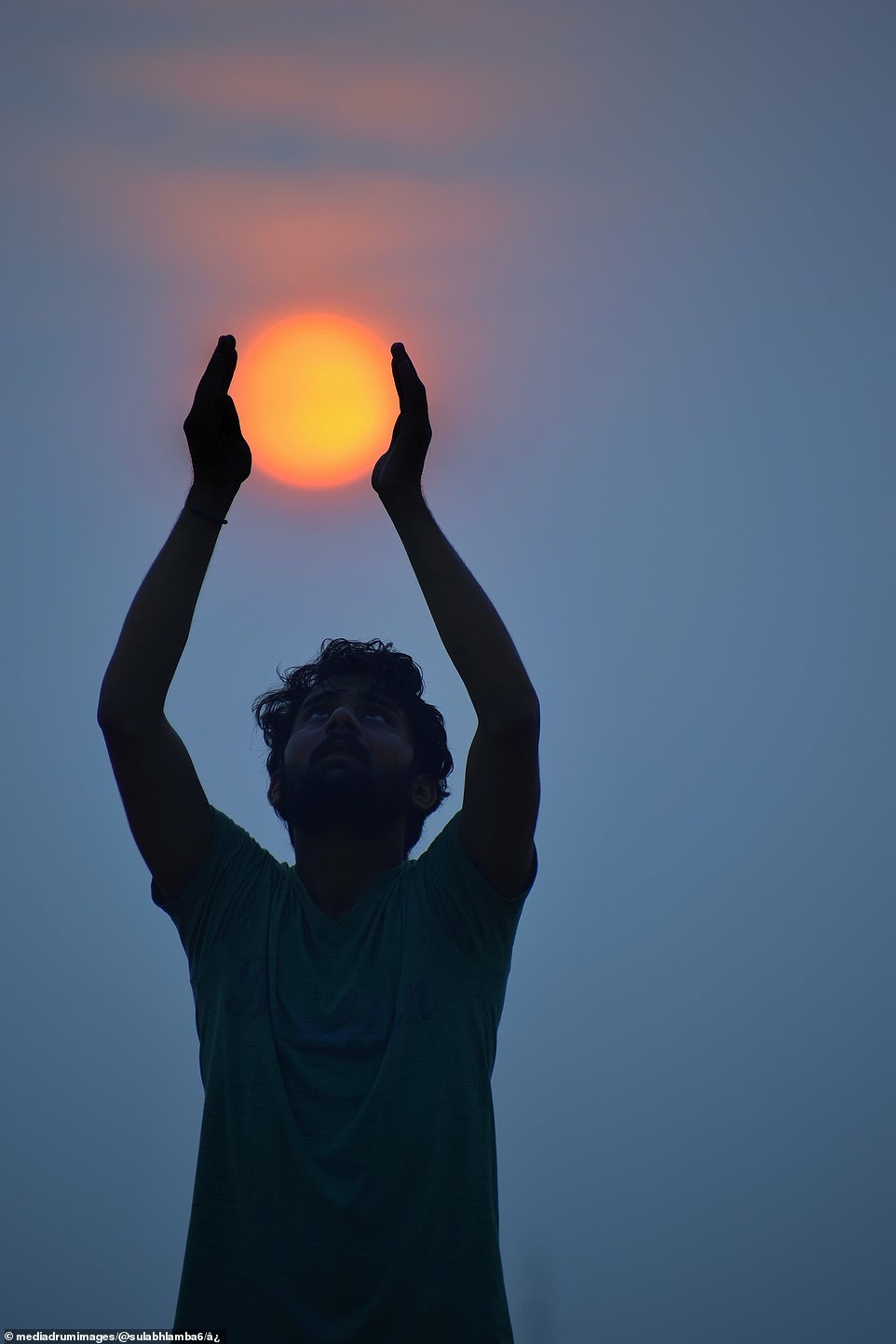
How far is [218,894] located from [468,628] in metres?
1.03

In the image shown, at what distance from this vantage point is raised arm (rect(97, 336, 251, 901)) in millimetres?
2918

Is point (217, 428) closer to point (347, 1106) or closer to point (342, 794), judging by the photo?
point (342, 794)

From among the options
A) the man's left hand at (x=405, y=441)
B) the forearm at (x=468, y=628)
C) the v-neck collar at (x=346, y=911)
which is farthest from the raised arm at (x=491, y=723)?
the v-neck collar at (x=346, y=911)

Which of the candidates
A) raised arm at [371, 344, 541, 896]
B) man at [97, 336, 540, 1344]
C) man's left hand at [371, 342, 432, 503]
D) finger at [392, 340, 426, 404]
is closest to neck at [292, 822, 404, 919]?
man at [97, 336, 540, 1344]

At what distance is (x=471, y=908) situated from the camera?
2.95 m

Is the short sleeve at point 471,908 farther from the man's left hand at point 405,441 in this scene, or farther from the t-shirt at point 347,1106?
the man's left hand at point 405,441

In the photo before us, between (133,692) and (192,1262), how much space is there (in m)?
1.40

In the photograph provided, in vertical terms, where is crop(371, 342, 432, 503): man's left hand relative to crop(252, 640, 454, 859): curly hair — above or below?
above

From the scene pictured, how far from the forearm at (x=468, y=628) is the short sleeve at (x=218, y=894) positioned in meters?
0.82

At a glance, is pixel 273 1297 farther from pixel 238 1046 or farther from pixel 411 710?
pixel 411 710

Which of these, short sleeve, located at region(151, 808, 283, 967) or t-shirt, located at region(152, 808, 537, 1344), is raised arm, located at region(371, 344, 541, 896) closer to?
t-shirt, located at region(152, 808, 537, 1344)

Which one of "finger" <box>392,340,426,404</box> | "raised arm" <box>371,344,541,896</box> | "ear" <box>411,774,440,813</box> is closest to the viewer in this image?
"raised arm" <box>371,344,541,896</box>

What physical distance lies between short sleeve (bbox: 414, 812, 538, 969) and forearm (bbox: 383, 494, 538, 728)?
39 centimetres

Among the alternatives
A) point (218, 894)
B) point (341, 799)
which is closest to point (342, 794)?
point (341, 799)
